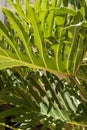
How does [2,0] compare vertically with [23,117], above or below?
above

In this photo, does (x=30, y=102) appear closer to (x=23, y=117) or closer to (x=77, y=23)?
(x=23, y=117)

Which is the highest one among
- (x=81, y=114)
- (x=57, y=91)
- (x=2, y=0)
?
(x=2, y=0)

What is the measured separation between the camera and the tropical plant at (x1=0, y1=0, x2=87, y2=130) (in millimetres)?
906

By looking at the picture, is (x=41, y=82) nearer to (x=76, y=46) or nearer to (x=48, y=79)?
(x=48, y=79)

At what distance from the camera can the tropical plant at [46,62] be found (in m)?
0.91

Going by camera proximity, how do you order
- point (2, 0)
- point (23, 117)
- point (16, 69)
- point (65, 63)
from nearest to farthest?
point (65, 63) → point (23, 117) → point (16, 69) → point (2, 0)

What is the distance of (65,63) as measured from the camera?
101 cm

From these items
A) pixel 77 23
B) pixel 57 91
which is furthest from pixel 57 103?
pixel 77 23

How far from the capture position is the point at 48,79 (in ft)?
4.50

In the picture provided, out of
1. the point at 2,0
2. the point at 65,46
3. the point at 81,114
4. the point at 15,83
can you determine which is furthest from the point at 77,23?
the point at 2,0

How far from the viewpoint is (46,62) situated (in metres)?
0.98

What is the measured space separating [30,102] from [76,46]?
42 centimetres

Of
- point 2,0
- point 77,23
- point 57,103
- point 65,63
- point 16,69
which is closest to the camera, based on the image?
point 77,23

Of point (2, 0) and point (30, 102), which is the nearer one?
point (30, 102)
